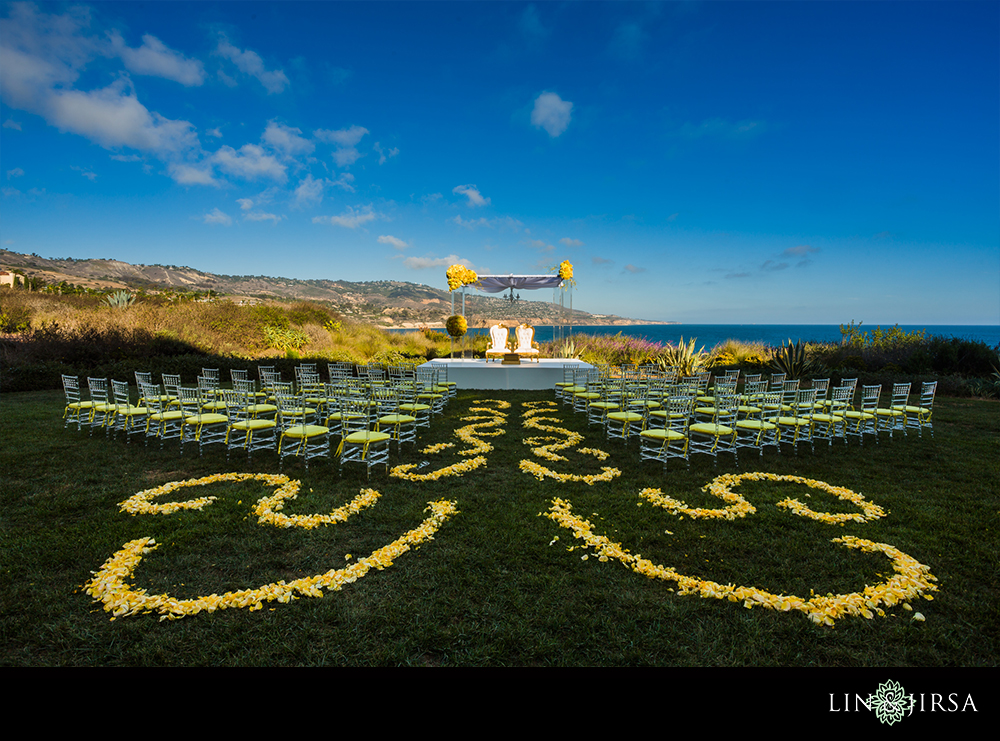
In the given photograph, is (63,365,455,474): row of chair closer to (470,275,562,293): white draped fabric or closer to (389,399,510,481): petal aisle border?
(389,399,510,481): petal aisle border

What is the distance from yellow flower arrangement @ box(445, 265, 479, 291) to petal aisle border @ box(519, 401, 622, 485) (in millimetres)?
7505

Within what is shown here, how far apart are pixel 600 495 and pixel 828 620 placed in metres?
2.65

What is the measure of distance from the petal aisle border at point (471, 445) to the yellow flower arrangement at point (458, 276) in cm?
662

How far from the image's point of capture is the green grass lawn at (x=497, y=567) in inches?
113

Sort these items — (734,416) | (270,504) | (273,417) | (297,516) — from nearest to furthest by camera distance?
(297,516)
(270,504)
(734,416)
(273,417)

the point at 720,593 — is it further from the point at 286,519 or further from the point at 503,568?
the point at 286,519

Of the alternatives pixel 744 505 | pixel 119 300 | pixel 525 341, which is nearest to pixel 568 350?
pixel 525 341

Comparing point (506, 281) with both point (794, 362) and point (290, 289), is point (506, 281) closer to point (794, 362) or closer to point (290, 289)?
point (794, 362)

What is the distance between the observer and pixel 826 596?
3.43 metres
